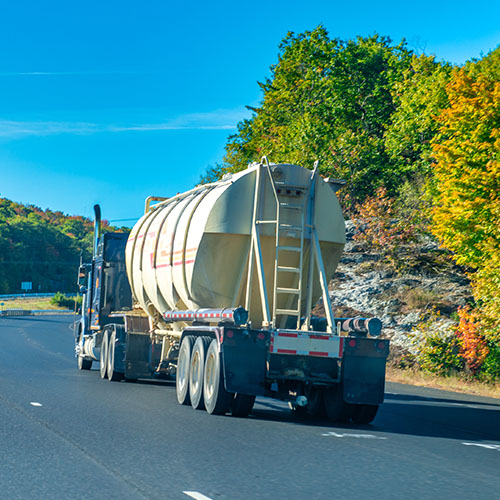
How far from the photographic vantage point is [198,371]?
13.2 m

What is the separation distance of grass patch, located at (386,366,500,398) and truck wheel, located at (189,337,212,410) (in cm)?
934

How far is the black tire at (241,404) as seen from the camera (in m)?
12.4

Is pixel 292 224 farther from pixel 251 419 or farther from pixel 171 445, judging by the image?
pixel 171 445

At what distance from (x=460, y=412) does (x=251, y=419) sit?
4.65m

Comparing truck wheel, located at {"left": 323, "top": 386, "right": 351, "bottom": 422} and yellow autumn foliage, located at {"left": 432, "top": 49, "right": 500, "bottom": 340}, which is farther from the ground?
yellow autumn foliage, located at {"left": 432, "top": 49, "right": 500, "bottom": 340}

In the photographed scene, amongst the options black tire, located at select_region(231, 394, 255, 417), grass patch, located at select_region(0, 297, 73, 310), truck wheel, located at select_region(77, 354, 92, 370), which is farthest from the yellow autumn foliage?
grass patch, located at select_region(0, 297, 73, 310)

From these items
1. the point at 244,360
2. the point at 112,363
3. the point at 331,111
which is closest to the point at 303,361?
the point at 244,360

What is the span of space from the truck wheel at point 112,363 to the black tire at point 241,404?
5941 millimetres

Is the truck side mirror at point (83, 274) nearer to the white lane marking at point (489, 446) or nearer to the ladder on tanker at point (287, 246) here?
the ladder on tanker at point (287, 246)

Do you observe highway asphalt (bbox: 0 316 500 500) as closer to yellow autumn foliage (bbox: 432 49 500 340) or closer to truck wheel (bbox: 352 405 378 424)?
truck wheel (bbox: 352 405 378 424)

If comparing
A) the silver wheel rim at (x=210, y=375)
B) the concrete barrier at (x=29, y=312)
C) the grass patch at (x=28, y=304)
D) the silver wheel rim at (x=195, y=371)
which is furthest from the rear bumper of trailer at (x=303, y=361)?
the grass patch at (x=28, y=304)

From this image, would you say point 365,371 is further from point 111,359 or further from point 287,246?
point 111,359

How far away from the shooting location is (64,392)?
15039 millimetres

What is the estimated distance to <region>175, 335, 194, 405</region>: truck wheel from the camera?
45.1 ft
